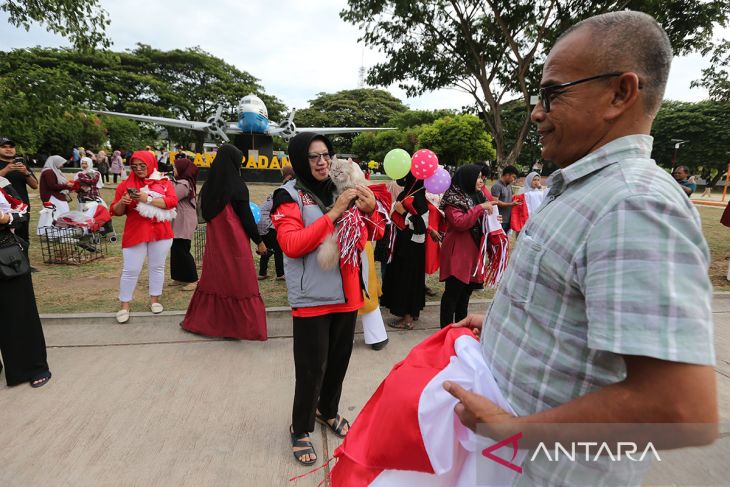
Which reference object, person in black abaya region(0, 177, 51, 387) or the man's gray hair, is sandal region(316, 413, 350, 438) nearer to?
person in black abaya region(0, 177, 51, 387)

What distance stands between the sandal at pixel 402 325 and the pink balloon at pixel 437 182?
1.53 meters

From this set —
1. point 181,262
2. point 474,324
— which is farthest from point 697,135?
point 474,324

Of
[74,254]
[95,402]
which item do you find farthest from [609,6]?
[74,254]

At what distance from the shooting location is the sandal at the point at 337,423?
2608mm

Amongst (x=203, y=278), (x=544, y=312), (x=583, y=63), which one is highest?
(x=583, y=63)

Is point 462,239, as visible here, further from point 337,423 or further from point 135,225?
point 135,225

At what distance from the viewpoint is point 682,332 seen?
0.70 meters

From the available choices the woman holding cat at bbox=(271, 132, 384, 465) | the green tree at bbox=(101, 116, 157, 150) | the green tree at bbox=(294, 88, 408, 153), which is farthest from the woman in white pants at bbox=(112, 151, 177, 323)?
the green tree at bbox=(294, 88, 408, 153)

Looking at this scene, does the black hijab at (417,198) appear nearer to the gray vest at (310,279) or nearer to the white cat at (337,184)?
the white cat at (337,184)

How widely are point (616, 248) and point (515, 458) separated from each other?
587 mm

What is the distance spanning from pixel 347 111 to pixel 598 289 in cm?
5540

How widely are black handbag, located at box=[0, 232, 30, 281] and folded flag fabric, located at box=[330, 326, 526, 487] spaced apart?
119 inches

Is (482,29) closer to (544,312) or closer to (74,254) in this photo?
(74,254)

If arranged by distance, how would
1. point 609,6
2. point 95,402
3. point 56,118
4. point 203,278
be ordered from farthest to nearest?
point 609,6, point 56,118, point 203,278, point 95,402
